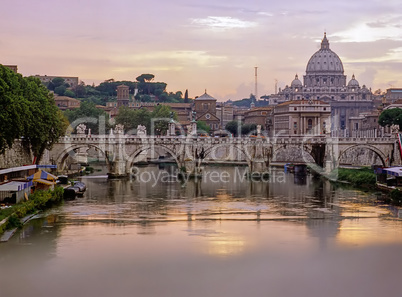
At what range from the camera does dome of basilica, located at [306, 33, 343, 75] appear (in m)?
192

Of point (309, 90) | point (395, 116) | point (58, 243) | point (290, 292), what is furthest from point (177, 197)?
point (309, 90)

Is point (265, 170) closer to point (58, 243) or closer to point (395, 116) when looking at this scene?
point (395, 116)

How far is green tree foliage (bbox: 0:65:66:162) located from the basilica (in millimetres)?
120695

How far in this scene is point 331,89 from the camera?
185375mm

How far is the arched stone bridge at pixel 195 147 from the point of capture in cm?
6359

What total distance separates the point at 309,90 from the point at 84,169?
410 ft

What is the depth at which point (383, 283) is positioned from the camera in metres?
25.7

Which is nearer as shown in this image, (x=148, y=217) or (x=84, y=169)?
(x=148, y=217)

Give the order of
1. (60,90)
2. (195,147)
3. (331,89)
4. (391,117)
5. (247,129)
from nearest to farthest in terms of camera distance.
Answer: (195,147) → (391,117) → (247,129) → (60,90) → (331,89)

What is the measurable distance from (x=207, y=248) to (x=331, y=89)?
523 ft

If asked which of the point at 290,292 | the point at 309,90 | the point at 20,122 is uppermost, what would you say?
the point at 309,90

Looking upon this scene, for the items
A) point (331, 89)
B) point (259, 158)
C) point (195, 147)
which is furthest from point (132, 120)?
point (331, 89)

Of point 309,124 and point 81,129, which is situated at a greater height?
point 309,124

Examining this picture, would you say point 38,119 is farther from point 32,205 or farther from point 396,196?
point 396,196
